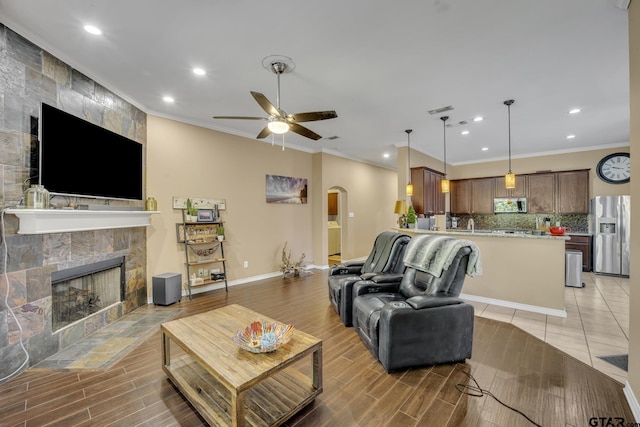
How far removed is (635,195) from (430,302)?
1585 millimetres

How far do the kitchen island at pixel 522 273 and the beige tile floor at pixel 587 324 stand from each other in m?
0.16

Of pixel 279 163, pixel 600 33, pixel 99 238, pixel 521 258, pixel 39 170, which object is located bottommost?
pixel 521 258

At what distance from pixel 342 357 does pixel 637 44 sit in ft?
10.8

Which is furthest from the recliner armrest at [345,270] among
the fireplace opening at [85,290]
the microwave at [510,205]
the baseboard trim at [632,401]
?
the microwave at [510,205]

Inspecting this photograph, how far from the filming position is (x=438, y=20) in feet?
7.38

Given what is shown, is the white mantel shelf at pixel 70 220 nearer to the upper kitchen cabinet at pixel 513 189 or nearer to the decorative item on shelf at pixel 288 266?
the decorative item on shelf at pixel 288 266

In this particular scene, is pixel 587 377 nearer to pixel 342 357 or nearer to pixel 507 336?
pixel 507 336

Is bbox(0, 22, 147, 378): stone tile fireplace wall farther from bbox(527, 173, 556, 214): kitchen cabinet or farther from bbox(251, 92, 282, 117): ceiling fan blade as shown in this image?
bbox(527, 173, 556, 214): kitchen cabinet

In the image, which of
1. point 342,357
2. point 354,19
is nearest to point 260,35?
point 354,19

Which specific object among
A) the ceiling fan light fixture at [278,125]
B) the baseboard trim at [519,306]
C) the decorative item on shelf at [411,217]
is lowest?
the baseboard trim at [519,306]

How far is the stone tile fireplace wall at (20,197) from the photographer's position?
234 cm

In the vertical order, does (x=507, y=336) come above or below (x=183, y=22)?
below

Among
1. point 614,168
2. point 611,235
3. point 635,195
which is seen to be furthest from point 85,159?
point 614,168

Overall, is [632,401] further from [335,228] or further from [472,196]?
[335,228]
